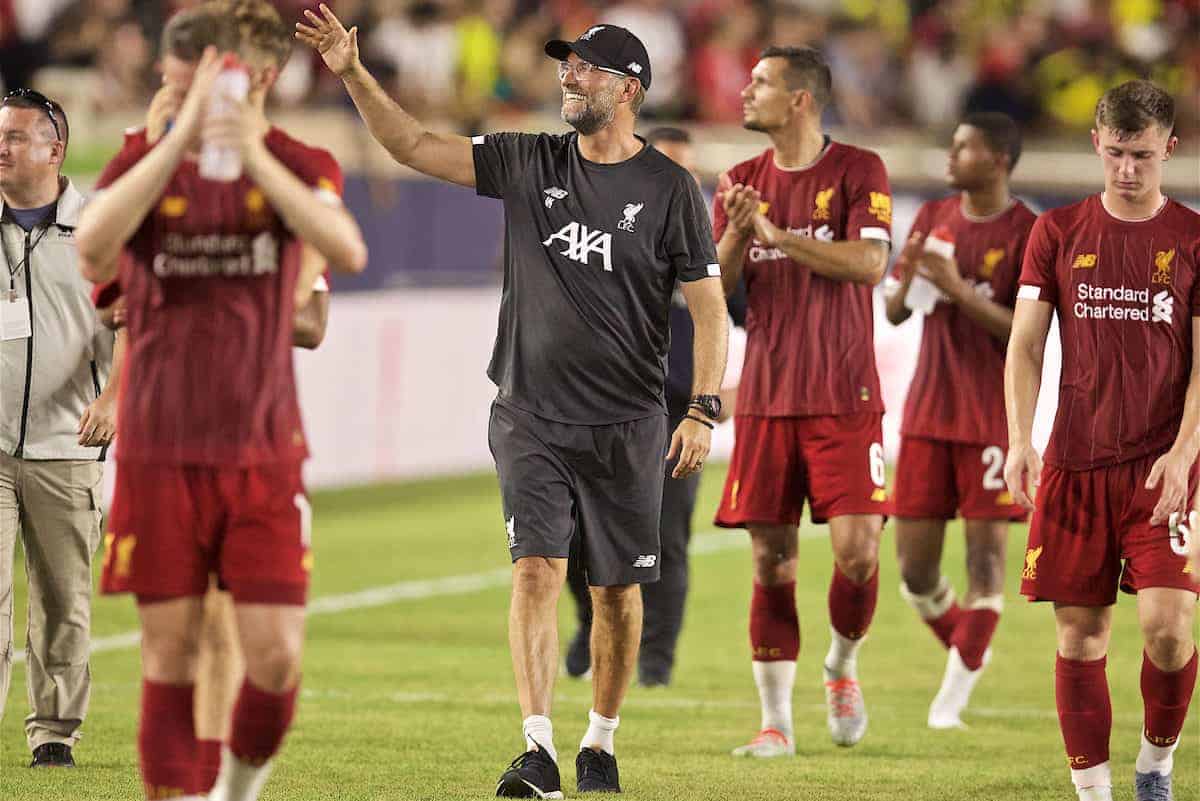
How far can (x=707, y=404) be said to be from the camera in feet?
24.6

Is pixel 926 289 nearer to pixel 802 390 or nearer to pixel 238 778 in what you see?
pixel 802 390

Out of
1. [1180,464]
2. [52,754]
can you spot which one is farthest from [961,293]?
[52,754]

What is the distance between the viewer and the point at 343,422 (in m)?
18.0

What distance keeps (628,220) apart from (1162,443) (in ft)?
6.50

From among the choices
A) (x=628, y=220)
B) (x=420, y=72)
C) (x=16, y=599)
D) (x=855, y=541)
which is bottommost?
(x=16, y=599)

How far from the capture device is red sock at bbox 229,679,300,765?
563cm

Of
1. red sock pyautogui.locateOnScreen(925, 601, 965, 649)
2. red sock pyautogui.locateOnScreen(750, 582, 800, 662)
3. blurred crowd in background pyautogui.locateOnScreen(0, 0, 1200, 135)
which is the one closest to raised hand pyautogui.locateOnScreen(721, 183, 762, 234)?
red sock pyautogui.locateOnScreen(750, 582, 800, 662)

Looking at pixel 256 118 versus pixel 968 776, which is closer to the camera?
pixel 256 118

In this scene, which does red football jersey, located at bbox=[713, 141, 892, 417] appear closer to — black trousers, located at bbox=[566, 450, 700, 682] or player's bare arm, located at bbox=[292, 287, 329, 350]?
black trousers, located at bbox=[566, 450, 700, 682]

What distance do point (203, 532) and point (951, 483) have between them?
16.5 feet

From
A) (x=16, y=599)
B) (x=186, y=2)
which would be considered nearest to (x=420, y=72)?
(x=186, y=2)

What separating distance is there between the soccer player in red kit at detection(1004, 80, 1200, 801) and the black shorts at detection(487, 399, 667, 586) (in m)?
1.36

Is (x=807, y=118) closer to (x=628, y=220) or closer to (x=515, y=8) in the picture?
(x=628, y=220)

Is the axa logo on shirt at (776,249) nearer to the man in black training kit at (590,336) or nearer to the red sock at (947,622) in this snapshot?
the man in black training kit at (590,336)
